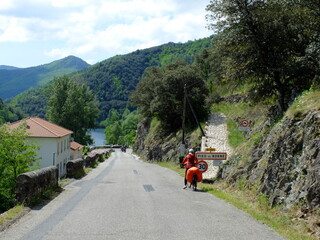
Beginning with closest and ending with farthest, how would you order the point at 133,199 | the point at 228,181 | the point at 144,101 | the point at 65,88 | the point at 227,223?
the point at 227,223 → the point at 133,199 → the point at 228,181 → the point at 144,101 → the point at 65,88

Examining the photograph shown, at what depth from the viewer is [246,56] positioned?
17922mm

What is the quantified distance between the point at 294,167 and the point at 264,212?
4.88ft

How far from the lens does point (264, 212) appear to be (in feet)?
31.6

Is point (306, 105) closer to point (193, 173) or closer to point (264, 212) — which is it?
point (264, 212)

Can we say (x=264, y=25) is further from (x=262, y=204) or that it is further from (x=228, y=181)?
(x=262, y=204)

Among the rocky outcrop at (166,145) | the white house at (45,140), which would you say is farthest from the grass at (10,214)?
the rocky outcrop at (166,145)

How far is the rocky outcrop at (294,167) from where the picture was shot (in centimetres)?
827

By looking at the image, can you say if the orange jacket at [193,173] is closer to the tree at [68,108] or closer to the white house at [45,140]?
the white house at [45,140]

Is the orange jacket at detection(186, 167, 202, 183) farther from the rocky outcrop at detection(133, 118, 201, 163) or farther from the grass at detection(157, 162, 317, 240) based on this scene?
the rocky outcrop at detection(133, 118, 201, 163)

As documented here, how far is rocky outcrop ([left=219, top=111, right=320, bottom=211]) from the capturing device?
827 cm

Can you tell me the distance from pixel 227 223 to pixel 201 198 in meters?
4.16

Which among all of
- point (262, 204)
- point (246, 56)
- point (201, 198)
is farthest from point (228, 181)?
point (246, 56)

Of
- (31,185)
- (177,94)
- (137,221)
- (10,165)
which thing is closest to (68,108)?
(177,94)

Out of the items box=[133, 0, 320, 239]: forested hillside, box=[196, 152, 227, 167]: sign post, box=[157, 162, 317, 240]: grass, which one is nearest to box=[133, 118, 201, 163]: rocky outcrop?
box=[133, 0, 320, 239]: forested hillside
